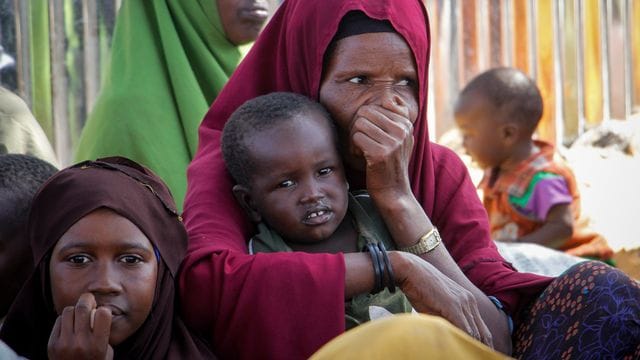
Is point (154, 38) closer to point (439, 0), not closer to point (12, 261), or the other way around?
point (12, 261)

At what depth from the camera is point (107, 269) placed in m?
2.85

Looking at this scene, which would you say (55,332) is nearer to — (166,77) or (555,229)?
(166,77)

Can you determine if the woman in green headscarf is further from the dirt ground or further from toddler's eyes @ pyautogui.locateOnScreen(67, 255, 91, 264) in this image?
the dirt ground

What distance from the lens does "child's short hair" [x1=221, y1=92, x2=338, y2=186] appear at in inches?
131

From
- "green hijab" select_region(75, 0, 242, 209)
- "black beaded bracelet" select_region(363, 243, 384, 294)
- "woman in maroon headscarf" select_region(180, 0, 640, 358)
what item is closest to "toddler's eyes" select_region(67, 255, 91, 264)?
"woman in maroon headscarf" select_region(180, 0, 640, 358)

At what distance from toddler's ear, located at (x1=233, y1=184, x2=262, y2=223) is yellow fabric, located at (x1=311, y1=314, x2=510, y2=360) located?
1.51m

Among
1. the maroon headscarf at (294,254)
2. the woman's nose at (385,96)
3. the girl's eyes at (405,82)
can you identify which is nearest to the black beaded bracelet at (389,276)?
the maroon headscarf at (294,254)

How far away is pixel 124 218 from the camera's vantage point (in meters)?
2.92

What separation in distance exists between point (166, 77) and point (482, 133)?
288 cm

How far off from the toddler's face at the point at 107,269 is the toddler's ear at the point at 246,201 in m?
0.52

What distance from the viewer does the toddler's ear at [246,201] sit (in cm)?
338

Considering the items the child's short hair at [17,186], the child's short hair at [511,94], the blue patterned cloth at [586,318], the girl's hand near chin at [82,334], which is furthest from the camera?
the child's short hair at [511,94]

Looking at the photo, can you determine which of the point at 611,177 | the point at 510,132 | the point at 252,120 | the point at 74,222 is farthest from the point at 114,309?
the point at 611,177

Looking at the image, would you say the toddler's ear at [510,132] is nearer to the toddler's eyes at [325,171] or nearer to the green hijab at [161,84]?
the green hijab at [161,84]
